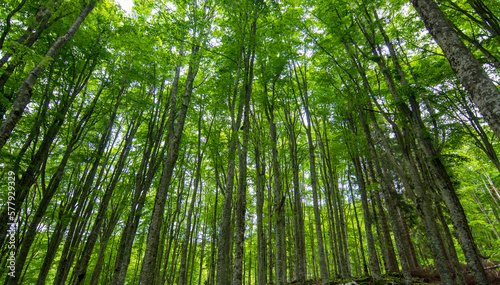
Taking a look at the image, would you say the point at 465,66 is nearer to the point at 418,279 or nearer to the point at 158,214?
the point at 158,214

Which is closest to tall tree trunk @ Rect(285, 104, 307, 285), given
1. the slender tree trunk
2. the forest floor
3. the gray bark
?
the forest floor

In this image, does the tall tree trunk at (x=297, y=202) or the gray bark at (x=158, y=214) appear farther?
the tall tree trunk at (x=297, y=202)

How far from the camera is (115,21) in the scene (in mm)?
7715

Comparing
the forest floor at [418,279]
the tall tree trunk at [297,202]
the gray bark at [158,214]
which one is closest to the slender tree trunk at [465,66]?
the gray bark at [158,214]

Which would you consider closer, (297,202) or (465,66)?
(465,66)

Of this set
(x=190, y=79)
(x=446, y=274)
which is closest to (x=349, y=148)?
(x=446, y=274)

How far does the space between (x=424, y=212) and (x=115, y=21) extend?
39.1 feet

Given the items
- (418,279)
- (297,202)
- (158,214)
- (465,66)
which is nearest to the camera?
(465,66)

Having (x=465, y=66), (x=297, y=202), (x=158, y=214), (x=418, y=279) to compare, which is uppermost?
(x=465, y=66)

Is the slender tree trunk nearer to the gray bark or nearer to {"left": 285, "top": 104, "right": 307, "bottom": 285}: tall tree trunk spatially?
the gray bark

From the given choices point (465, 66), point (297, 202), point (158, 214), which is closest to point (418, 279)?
point (297, 202)

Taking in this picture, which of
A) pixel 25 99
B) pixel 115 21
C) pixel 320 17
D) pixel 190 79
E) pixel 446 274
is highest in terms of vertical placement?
pixel 320 17

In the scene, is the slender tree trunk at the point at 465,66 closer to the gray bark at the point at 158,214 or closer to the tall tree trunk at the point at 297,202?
the gray bark at the point at 158,214

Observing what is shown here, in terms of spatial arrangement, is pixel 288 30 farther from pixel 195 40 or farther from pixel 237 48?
pixel 195 40
